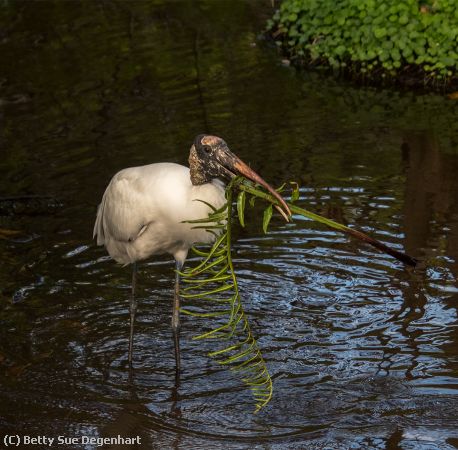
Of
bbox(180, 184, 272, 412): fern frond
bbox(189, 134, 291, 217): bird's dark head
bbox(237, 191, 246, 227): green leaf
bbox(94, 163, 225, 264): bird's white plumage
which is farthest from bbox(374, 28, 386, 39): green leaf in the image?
bbox(237, 191, 246, 227): green leaf

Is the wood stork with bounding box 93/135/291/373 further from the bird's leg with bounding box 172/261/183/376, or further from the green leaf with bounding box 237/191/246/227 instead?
the green leaf with bounding box 237/191/246/227

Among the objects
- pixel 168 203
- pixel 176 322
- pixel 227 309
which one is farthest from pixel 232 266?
pixel 227 309

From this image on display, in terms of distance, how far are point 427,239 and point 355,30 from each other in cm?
428

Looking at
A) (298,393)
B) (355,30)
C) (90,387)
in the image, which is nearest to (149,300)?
(90,387)

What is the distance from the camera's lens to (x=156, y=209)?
6.00 metres

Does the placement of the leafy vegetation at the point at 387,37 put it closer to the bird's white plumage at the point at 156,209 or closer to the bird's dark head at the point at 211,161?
the bird's white plumage at the point at 156,209

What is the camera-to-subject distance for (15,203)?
28.2 feet

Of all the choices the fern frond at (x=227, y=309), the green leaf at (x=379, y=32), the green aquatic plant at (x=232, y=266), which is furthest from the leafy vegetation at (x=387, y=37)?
the green aquatic plant at (x=232, y=266)

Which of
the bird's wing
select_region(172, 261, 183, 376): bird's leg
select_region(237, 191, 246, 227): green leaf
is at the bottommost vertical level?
select_region(172, 261, 183, 376): bird's leg

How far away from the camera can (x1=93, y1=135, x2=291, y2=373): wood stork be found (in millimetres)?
5656

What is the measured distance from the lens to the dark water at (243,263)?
5652 mm

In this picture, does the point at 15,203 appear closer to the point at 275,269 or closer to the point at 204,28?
the point at 275,269

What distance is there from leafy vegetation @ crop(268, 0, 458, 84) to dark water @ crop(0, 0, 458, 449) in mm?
334

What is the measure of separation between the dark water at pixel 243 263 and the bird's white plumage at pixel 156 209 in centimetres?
66
